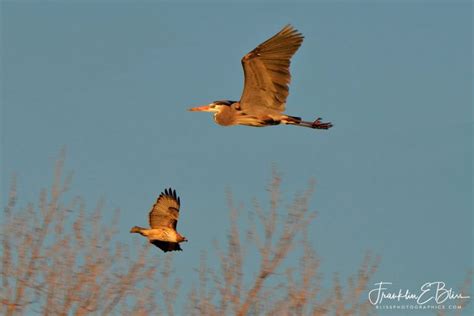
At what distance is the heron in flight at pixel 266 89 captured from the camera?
11.6 metres

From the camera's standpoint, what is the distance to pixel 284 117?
489 inches

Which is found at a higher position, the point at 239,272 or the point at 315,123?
the point at 315,123

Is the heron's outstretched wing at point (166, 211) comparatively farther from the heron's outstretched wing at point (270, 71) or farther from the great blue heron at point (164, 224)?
the heron's outstretched wing at point (270, 71)

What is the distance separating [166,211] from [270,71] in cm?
241

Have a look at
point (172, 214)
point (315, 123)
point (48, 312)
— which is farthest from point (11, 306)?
point (315, 123)

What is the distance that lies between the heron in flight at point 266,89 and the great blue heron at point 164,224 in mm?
1239

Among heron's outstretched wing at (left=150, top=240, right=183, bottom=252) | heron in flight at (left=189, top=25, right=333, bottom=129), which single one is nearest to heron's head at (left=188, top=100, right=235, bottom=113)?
heron in flight at (left=189, top=25, right=333, bottom=129)

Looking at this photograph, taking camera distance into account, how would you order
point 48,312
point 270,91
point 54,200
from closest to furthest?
point 48,312 < point 54,200 < point 270,91

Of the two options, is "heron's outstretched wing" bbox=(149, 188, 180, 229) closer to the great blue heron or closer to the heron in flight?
the great blue heron

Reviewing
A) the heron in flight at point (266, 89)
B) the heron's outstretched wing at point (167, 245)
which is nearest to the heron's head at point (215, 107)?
the heron in flight at point (266, 89)

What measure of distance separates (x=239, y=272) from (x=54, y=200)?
2128 millimetres

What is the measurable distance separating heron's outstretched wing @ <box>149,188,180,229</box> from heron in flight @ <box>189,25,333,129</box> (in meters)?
1.19

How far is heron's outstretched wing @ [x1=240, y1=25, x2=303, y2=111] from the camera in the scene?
37.9 ft

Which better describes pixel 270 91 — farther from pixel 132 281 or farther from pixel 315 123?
pixel 132 281
